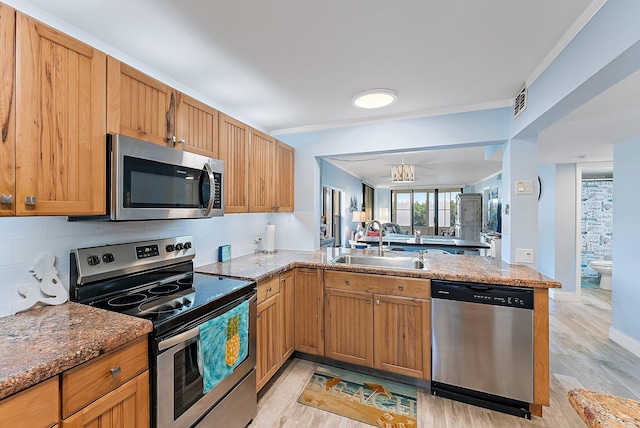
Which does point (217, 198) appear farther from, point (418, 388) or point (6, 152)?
point (418, 388)

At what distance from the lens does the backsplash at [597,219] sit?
4.99 m

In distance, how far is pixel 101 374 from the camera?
0.97 m

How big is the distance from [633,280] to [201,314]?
3.96m

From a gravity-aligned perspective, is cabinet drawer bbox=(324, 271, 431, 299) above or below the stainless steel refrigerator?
below

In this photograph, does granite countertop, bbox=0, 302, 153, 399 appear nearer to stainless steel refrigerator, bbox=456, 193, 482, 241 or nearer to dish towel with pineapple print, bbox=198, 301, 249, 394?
dish towel with pineapple print, bbox=198, 301, 249, 394

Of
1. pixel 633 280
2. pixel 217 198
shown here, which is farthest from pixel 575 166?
pixel 217 198

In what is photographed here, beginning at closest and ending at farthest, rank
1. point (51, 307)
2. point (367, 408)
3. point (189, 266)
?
point (51, 307)
point (367, 408)
point (189, 266)

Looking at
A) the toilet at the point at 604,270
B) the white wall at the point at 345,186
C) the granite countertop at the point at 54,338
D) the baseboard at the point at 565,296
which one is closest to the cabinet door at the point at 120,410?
the granite countertop at the point at 54,338

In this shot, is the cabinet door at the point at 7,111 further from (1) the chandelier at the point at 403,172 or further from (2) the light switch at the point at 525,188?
(1) the chandelier at the point at 403,172

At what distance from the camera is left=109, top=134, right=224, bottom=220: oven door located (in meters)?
→ 1.31

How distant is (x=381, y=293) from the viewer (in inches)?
86.1

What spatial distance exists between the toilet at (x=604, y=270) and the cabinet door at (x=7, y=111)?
6.96m

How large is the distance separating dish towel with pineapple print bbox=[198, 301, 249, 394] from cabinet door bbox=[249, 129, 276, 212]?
1.03 meters

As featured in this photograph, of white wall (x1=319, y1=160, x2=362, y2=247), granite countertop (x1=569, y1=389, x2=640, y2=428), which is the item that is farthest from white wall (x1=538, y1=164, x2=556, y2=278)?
granite countertop (x1=569, y1=389, x2=640, y2=428)
